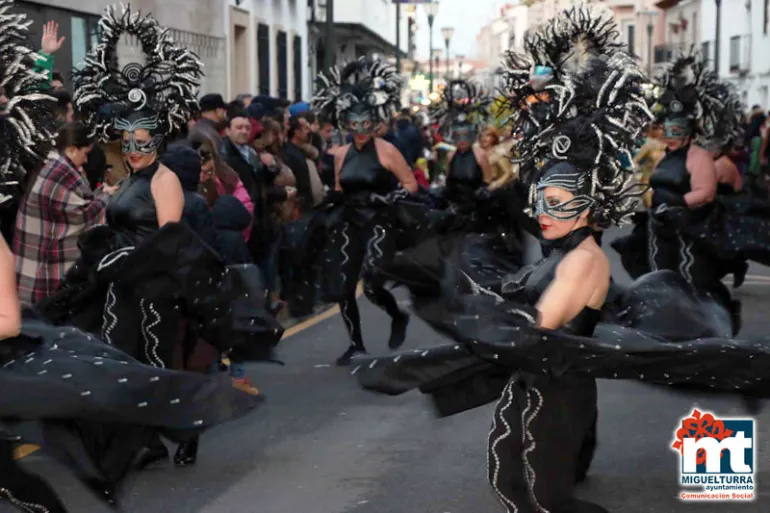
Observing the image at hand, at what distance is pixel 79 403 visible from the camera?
16.4 feet

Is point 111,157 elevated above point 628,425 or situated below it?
above

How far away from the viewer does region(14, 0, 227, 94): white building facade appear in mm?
16750

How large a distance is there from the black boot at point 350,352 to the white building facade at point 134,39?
2.98 metres

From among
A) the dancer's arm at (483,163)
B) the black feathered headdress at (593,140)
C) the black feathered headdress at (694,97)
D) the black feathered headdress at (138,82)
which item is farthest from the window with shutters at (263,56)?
the black feathered headdress at (593,140)

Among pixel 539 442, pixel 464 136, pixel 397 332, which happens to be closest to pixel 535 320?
pixel 539 442

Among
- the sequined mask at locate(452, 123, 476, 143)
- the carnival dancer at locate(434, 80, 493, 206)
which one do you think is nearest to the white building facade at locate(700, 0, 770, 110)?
the carnival dancer at locate(434, 80, 493, 206)

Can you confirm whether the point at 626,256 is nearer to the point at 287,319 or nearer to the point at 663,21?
the point at 287,319

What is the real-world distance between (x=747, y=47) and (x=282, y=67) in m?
27.0

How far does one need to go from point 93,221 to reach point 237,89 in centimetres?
1853

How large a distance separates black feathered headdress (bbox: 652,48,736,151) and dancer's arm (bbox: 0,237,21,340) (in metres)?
6.18

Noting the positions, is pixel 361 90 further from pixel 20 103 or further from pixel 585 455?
pixel 20 103

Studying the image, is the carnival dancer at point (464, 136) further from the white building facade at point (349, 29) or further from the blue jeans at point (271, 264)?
the white building facade at point (349, 29)

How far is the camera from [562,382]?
17.6 ft

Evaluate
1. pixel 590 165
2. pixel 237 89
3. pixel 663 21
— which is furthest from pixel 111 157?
pixel 663 21
